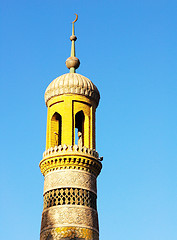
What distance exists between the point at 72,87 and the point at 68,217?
6685 millimetres

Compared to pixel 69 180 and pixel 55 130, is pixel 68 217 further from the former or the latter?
pixel 55 130

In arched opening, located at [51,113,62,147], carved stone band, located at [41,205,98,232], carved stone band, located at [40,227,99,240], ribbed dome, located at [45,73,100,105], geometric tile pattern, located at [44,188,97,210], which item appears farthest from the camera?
arched opening, located at [51,113,62,147]

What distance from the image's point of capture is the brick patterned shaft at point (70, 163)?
2652cm

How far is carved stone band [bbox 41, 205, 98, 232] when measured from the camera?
26.4m

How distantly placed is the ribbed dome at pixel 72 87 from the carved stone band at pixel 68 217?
5968mm

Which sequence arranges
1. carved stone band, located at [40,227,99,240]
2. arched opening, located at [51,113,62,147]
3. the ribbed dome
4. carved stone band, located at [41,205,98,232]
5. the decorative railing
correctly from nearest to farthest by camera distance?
1. carved stone band, located at [40,227,99,240]
2. carved stone band, located at [41,205,98,232]
3. the decorative railing
4. the ribbed dome
5. arched opening, located at [51,113,62,147]

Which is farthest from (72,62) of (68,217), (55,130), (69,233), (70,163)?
(69,233)

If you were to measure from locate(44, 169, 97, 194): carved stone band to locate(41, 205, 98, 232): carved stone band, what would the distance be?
41.9 inches

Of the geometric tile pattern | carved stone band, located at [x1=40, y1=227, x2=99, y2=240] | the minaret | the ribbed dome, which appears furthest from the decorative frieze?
the ribbed dome

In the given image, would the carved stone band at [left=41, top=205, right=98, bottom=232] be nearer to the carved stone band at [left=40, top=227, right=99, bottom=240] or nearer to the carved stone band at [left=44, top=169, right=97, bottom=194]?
the carved stone band at [left=40, top=227, right=99, bottom=240]

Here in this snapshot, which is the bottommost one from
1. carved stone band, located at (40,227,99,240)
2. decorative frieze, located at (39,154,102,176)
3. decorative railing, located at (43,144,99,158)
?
carved stone band, located at (40,227,99,240)

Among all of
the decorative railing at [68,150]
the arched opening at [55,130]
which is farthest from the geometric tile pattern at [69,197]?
the arched opening at [55,130]

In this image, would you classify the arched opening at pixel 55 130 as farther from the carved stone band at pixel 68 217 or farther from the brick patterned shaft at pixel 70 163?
the carved stone band at pixel 68 217

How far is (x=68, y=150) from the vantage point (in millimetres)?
27922
